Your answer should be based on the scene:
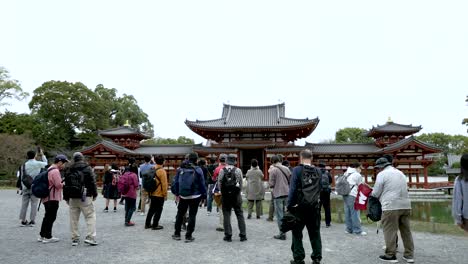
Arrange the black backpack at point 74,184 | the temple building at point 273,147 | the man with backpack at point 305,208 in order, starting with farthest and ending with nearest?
the temple building at point 273,147
the black backpack at point 74,184
the man with backpack at point 305,208

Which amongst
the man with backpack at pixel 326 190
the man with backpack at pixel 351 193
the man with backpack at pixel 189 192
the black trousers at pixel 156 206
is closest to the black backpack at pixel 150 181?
the black trousers at pixel 156 206

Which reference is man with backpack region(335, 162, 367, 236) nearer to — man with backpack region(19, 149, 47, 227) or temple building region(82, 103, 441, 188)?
man with backpack region(19, 149, 47, 227)

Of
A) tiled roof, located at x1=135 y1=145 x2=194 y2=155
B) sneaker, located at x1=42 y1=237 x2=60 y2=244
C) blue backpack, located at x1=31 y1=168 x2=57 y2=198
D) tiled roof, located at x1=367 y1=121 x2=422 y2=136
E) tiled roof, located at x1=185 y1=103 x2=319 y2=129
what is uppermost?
tiled roof, located at x1=185 y1=103 x2=319 y2=129

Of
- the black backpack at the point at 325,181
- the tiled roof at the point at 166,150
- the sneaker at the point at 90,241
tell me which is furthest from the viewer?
the tiled roof at the point at 166,150

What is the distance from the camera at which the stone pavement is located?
5.67 meters

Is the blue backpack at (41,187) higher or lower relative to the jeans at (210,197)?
higher

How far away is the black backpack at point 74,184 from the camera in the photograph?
6.42 meters

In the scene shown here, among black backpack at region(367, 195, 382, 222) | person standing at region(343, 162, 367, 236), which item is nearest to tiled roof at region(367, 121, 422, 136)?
person standing at region(343, 162, 367, 236)

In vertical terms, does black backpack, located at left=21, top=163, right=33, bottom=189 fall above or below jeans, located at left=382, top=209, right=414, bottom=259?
above

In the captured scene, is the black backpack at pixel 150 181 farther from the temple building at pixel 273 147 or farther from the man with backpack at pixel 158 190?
the temple building at pixel 273 147

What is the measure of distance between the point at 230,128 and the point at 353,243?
2070 cm

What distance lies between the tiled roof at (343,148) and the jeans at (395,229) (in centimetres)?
2220

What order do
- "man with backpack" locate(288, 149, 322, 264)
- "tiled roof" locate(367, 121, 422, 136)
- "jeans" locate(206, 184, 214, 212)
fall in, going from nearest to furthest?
"man with backpack" locate(288, 149, 322, 264) → "jeans" locate(206, 184, 214, 212) → "tiled roof" locate(367, 121, 422, 136)

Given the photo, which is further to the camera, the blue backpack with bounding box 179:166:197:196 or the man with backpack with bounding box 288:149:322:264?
the blue backpack with bounding box 179:166:197:196
